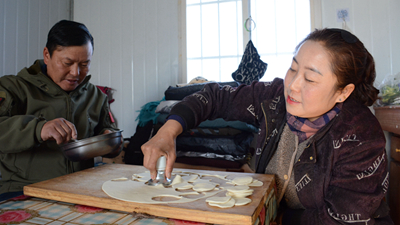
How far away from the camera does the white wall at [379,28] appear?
2.24m

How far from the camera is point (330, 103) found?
105cm

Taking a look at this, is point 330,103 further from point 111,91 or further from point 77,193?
point 111,91

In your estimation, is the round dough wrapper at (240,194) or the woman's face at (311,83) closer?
the round dough wrapper at (240,194)

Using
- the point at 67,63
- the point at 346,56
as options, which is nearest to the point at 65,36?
the point at 67,63

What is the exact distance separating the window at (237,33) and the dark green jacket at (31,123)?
58.7 inches

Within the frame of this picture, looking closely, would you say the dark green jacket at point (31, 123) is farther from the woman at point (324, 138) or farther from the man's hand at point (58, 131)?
the woman at point (324, 138)

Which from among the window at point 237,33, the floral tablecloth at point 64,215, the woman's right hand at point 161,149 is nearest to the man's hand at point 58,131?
the floral tablecloth at point 64,215

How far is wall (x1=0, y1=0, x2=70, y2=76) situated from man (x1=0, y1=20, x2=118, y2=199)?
128cm

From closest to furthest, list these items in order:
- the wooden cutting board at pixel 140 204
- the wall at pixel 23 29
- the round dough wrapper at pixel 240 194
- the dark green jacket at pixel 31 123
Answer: the wooden cutting board at pixel 140 204
the round dough wrapper at pixel 240 194
the dark green jacket at pixel 31 123
the wall at pixel 23 29

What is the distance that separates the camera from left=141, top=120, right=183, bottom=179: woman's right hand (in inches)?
37.6

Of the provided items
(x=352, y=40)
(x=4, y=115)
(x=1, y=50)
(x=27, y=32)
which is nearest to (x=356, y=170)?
(x=352, y=40)

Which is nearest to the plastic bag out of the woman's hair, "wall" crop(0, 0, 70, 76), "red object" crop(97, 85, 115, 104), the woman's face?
the woman's hair

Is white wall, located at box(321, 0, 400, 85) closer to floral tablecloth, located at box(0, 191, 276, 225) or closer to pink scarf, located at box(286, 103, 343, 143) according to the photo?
pink scarf, located at box(286, 103, 343, 143)

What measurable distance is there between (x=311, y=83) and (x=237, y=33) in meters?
1.81
